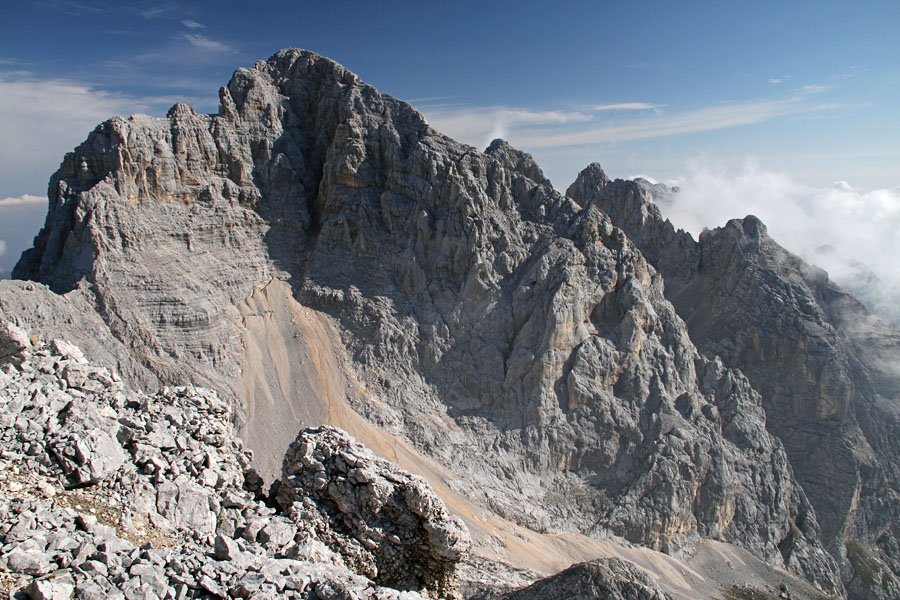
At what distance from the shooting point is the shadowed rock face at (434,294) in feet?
180

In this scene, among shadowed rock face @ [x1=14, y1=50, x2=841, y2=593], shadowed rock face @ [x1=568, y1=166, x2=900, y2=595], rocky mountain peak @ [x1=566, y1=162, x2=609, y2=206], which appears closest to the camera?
shadowed rock face @ [x1=14, y1=50, x2=841, y2=593]

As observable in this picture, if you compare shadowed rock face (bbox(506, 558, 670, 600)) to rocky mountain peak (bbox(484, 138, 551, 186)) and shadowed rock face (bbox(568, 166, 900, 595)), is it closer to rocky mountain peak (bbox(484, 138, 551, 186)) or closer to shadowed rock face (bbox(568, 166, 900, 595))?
shadowed rock face (bbox(568, 166, 900, 595))

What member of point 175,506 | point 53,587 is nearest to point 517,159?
point 175,506

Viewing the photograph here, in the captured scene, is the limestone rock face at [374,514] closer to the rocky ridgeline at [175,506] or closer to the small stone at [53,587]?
the rocky ridgeline at [175,506]

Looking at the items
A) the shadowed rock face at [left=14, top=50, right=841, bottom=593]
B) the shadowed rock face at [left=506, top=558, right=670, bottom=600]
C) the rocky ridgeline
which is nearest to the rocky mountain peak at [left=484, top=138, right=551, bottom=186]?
the shadowed rock face at [left=14, top=50, right=841, bottom=593]

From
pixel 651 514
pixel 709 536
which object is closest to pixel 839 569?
pixel 709 536

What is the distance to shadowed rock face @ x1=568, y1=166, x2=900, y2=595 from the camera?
78312 millimetres

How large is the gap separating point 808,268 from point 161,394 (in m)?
106

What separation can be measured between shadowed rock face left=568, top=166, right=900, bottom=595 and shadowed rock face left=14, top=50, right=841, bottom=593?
1116cm

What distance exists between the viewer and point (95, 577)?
1220 centimetres

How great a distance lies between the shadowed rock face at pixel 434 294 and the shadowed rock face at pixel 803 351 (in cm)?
1116

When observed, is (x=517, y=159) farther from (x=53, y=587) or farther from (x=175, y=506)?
(x=53, y=587)

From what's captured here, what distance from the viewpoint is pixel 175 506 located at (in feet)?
57.9

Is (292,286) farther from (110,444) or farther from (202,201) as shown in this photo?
(110,444)
